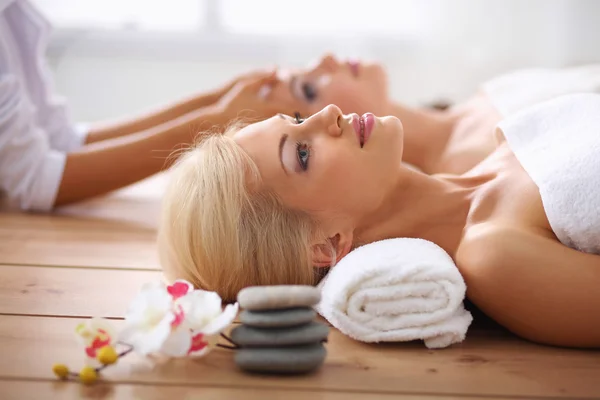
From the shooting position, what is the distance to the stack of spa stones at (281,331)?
3.38 feet

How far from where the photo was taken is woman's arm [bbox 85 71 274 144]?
225cm

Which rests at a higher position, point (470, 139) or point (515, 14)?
point (515, 14)

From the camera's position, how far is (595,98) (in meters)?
1.42

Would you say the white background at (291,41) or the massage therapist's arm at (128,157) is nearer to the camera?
the massage therapist's arm at (128,157)

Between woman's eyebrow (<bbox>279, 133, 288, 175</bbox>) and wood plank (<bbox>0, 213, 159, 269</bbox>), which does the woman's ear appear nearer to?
woman's eyebrow (<bbox>279, 133, 288, 175</bbox>)

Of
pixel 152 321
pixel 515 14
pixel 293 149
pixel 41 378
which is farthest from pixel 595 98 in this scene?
pixel 515 14

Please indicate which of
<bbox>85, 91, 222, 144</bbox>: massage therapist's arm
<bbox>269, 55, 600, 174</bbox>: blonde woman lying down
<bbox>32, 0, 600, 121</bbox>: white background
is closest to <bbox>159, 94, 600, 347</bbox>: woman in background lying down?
<bbox>269, 55, 600, 174</bbox>: blonde woman lying down

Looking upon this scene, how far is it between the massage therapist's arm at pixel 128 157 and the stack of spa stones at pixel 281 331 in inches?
38.5

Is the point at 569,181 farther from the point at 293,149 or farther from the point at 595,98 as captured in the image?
the point at 293,149

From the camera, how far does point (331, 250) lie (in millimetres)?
1336

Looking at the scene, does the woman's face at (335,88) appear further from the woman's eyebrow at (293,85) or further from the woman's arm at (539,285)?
the woman's arm at (539,285)

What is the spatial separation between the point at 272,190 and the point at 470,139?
0.84 metres

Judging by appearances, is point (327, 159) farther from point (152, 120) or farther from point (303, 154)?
point (152, 120)

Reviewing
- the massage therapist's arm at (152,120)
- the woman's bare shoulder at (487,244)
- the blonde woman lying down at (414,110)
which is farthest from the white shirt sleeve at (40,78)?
the woman's bare shoulder at (487,244)
